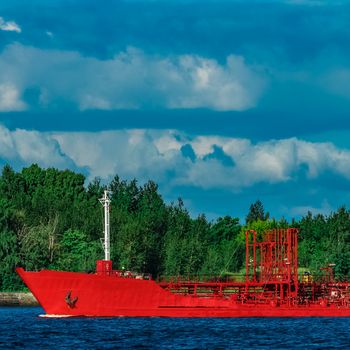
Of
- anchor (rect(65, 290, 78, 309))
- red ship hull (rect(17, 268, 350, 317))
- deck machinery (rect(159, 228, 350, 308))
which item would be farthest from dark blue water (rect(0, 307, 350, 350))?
deck machinery (rect(159, 228, 350, 308))

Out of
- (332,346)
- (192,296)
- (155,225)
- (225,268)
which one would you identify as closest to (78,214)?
(155,225)

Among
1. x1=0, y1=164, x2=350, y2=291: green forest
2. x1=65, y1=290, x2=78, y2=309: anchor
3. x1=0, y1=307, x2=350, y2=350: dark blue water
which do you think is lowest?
x1=0, y1=307, x2=350, y2=350: dark blue water

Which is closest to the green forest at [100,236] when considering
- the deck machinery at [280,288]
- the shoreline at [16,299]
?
the shoreline at [16,299]

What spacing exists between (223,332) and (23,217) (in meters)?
67.8

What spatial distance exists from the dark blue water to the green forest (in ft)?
131

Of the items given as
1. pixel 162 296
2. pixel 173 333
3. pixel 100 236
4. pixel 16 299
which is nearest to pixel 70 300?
pixel 162 296

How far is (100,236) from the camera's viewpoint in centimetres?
14888

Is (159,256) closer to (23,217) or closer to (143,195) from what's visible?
(23,217)

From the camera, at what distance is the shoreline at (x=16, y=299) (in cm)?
12731

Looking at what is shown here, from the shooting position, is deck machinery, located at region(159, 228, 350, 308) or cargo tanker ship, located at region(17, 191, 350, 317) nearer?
cargo tanker ship, located at region(17, 191, 350, 317)

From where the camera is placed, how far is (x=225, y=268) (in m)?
148

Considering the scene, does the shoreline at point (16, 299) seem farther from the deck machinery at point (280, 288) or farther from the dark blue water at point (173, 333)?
the deck machinery at point (280, 288)

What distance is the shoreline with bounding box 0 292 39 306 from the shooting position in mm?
127312

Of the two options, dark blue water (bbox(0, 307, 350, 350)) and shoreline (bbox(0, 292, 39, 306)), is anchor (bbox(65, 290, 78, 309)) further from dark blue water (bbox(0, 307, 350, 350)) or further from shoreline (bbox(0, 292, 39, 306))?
shoreline (bbox(0, 292, 39, 306))
